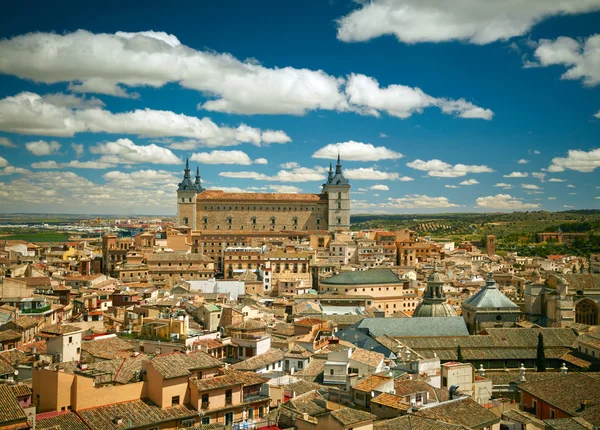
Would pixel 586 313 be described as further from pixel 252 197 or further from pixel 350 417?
pixel 252 197

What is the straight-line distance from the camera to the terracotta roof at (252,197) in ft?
351

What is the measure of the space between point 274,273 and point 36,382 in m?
51.5

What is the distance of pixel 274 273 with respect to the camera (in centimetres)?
7012

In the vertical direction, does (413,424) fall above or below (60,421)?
below

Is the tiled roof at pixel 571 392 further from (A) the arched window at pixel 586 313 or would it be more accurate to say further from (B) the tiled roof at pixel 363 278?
(B) the tiled roof at pixel 363 278

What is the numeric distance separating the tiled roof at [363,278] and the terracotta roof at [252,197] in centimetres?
4848

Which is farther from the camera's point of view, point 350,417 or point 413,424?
point 413,424

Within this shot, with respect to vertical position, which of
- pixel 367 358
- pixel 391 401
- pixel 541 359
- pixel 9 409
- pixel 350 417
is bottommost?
pixel 541 359

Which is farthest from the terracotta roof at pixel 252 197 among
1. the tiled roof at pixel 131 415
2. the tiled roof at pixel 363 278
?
the tiled roof at pixel 131 415

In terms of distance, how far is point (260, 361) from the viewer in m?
26.9

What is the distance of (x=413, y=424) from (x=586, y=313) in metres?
32.2

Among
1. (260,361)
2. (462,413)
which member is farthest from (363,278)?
(462,413)

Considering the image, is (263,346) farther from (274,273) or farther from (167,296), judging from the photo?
(274,273)

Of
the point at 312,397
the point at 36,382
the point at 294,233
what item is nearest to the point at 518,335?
the point at 312,397
